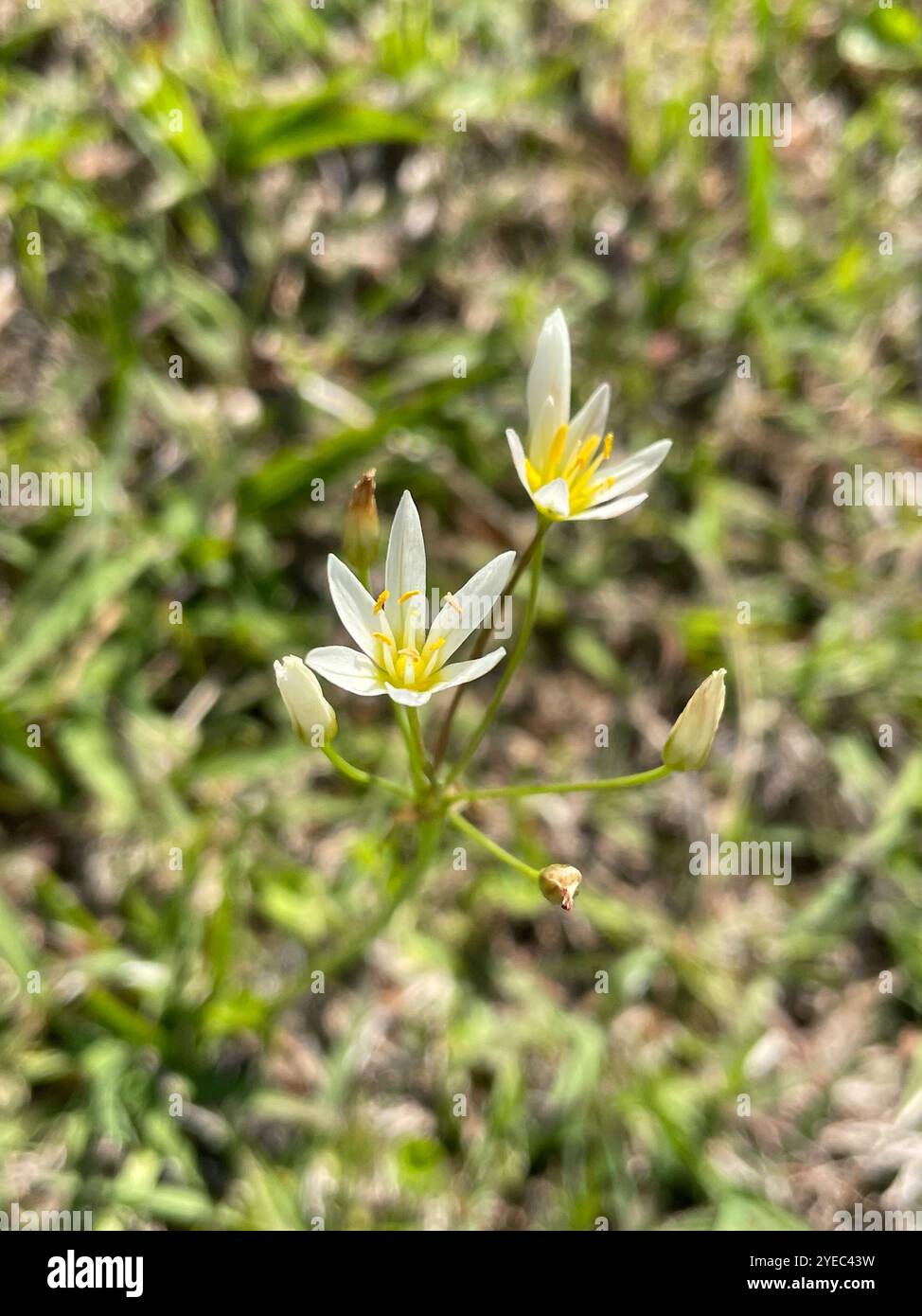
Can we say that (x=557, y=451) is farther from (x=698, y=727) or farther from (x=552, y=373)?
(x=698, y=727)

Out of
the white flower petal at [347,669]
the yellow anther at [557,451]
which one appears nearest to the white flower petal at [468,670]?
the white flower petal at [347,669]

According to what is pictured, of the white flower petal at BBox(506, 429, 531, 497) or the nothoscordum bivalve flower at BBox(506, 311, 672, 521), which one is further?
the nothoscordum bivalve flower at BBox(506, 311, 672, 521)

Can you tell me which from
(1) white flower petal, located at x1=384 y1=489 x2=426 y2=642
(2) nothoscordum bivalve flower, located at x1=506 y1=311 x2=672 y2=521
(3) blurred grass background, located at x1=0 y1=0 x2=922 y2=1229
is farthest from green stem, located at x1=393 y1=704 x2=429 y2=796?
(3) blurred grass background, located at x1=0 y1=0 x2=922 y2=1229

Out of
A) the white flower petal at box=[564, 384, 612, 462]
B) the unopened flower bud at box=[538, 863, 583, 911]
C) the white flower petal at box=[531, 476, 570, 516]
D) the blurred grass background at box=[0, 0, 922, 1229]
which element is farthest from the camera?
the blurred grass background at box=[0, 0, 922, 1229]

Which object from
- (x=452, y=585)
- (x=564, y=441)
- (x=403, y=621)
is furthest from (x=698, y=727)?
(x=452, y=585)

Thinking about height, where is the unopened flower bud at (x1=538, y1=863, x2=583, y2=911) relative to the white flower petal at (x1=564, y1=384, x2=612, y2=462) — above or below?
below

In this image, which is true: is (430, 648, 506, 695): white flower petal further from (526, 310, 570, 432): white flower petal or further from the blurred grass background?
the blurred grass background

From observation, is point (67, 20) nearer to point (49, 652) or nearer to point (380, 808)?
point (49, 652)
